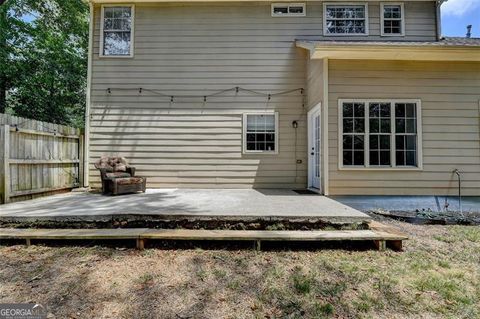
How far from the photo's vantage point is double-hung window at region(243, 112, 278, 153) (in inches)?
292

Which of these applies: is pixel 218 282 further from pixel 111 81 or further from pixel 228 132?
pixel 111 81

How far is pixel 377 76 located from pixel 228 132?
11.9ft

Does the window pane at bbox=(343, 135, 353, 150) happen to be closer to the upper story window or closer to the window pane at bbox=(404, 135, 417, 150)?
the window pane at bbox=(404, 135, 417, 150)

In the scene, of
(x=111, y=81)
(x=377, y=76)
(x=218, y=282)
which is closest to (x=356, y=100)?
(x=377, y=76)

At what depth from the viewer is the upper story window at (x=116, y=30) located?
7.59 metres

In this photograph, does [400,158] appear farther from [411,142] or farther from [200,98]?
[200,98]

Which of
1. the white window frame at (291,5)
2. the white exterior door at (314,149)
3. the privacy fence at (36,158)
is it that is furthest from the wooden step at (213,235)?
the white window frame at (291,5)

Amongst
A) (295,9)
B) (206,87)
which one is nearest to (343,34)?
(295,9)

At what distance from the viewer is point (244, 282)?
110 inches

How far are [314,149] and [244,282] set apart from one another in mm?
4750

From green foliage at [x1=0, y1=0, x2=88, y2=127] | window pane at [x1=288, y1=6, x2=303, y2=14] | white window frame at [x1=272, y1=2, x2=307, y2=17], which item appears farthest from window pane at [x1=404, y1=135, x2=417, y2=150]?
green foliage at [x1=0, y1=0, x2=88, y2=127]

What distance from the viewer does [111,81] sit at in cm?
756
